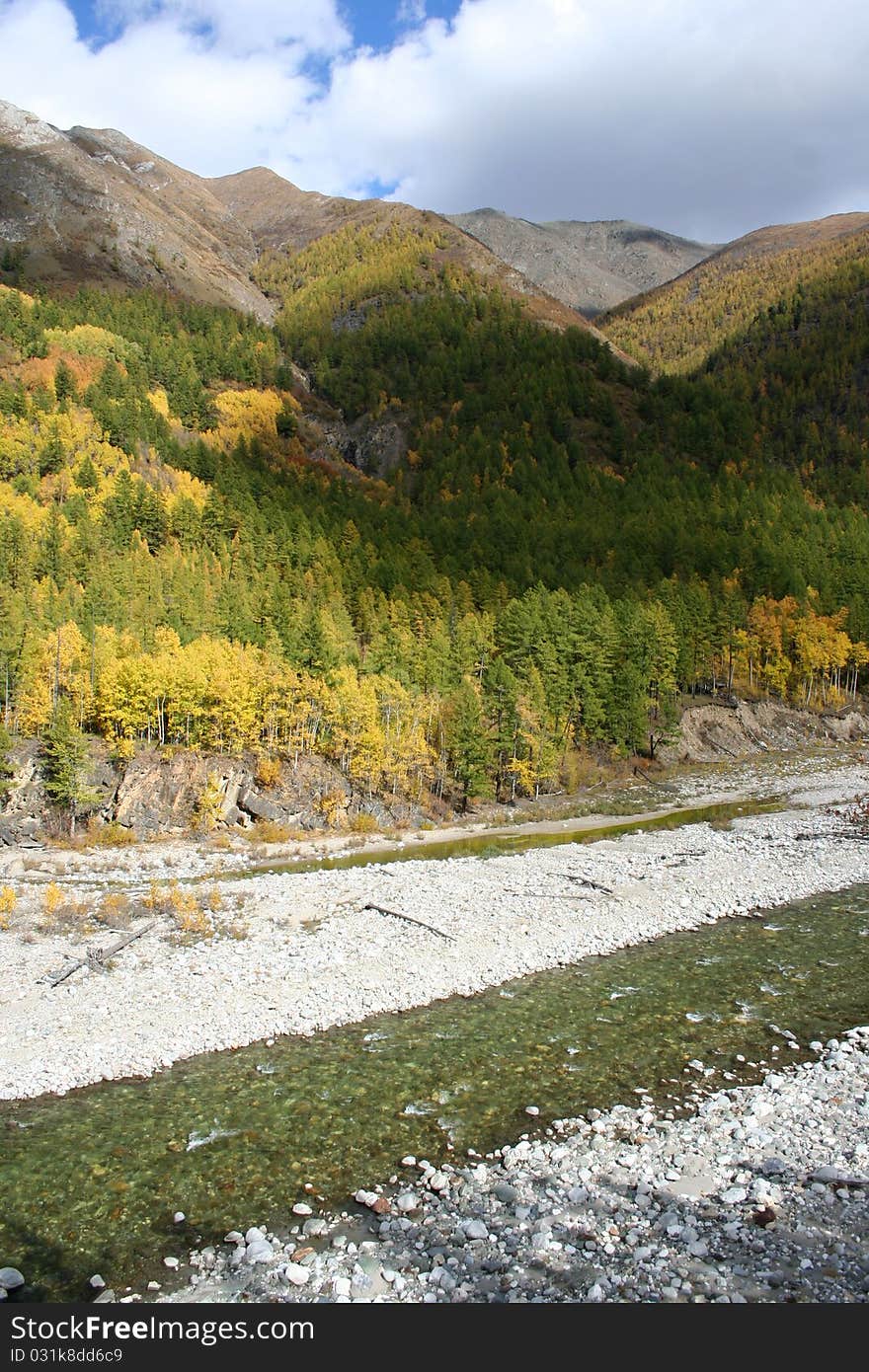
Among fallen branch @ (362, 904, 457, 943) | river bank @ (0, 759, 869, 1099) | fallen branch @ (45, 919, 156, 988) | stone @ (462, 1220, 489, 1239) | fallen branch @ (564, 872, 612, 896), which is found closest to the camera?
stone @ (462, 1220, 489, 1239)

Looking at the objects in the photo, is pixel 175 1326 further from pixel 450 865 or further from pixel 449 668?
pixel 449 668

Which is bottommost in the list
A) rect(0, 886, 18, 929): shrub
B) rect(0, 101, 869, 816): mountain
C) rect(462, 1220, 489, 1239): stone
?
rect(0, 886, 18, 929): shrub

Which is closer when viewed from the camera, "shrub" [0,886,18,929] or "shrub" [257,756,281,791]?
"shrub" [0,886,18,929]

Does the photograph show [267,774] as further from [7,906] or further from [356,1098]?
[356,1098]

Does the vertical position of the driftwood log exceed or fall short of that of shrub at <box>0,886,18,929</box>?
it falls short

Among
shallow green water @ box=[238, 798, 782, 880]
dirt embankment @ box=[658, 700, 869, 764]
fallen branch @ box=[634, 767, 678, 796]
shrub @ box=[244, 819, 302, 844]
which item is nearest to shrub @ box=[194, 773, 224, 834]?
shrub @ box=[244, 819, 302, 844]

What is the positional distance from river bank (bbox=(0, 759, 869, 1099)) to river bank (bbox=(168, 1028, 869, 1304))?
25.1ft

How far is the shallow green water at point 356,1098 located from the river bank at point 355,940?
1405mm

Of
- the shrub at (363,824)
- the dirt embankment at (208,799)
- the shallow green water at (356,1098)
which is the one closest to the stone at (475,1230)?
the shallow green water at (356,1098)

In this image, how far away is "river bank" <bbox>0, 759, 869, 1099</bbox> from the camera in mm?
19234

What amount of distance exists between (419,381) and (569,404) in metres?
36.0

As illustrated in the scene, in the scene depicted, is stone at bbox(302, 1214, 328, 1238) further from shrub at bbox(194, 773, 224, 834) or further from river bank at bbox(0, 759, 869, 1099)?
shrub at bbox(194, 773, 224, 834)

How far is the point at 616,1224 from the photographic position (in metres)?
11.5

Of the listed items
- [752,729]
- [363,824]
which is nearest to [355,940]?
[363,824]
